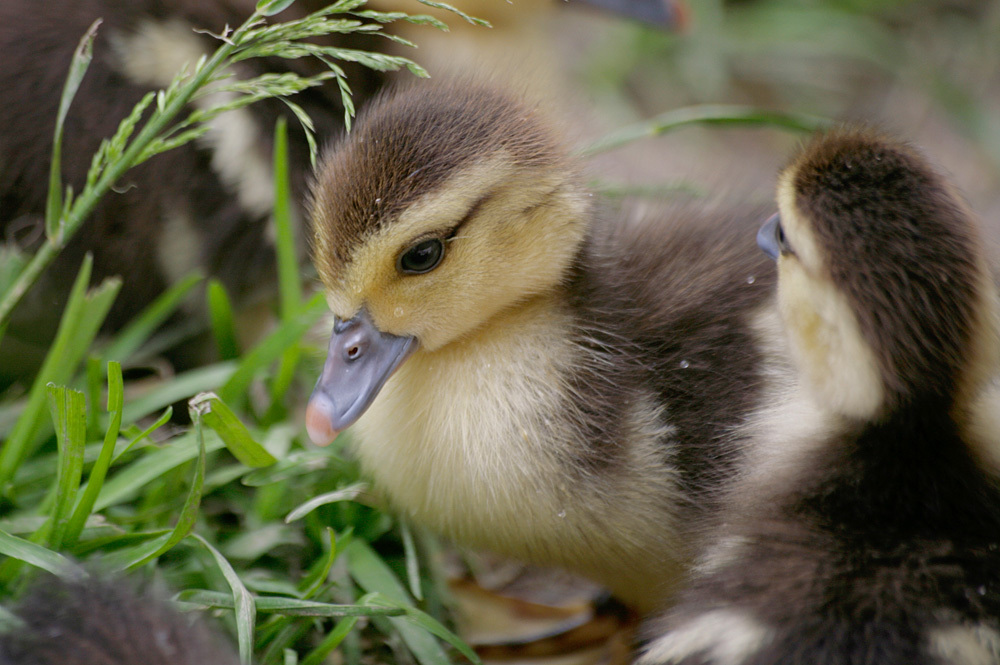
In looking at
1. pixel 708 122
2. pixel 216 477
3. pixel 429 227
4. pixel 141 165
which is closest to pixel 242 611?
pixel 216 477

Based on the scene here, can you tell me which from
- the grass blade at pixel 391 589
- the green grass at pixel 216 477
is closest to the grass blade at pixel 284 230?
the green grass at pixel 216 477

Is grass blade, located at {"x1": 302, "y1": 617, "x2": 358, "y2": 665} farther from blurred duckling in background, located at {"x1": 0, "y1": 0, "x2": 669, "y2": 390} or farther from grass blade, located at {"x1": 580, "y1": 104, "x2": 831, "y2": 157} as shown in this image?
grass blade, located at {"x1": 580, "y1": 104, "x2": 831, "y2": 157}

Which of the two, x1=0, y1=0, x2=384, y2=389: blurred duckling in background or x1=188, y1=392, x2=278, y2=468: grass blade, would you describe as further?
x1=0, y1=0, x2=384, y2=389: blurred duckling in background

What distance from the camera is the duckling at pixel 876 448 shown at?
1.02 metres

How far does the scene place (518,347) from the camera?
1359 millimetres

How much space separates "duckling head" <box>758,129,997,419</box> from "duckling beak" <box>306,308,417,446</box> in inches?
19.2

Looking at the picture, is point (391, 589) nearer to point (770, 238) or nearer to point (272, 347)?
point (272, 347)

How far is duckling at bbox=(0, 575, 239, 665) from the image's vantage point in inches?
38.0

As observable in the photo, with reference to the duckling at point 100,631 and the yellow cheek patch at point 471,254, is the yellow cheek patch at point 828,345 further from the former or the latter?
the duckling at point 100,631

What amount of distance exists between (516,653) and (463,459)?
46 cm

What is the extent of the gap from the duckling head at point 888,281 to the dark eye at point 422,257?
398 millimetres

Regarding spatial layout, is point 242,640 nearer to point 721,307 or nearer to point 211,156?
point 721,307

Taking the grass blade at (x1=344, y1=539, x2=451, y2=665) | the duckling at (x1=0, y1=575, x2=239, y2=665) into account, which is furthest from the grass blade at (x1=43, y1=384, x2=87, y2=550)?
the grass blade at (x1=344, y1=539, x2=451, y2=665)

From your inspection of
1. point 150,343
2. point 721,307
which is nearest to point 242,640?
point 721,307
